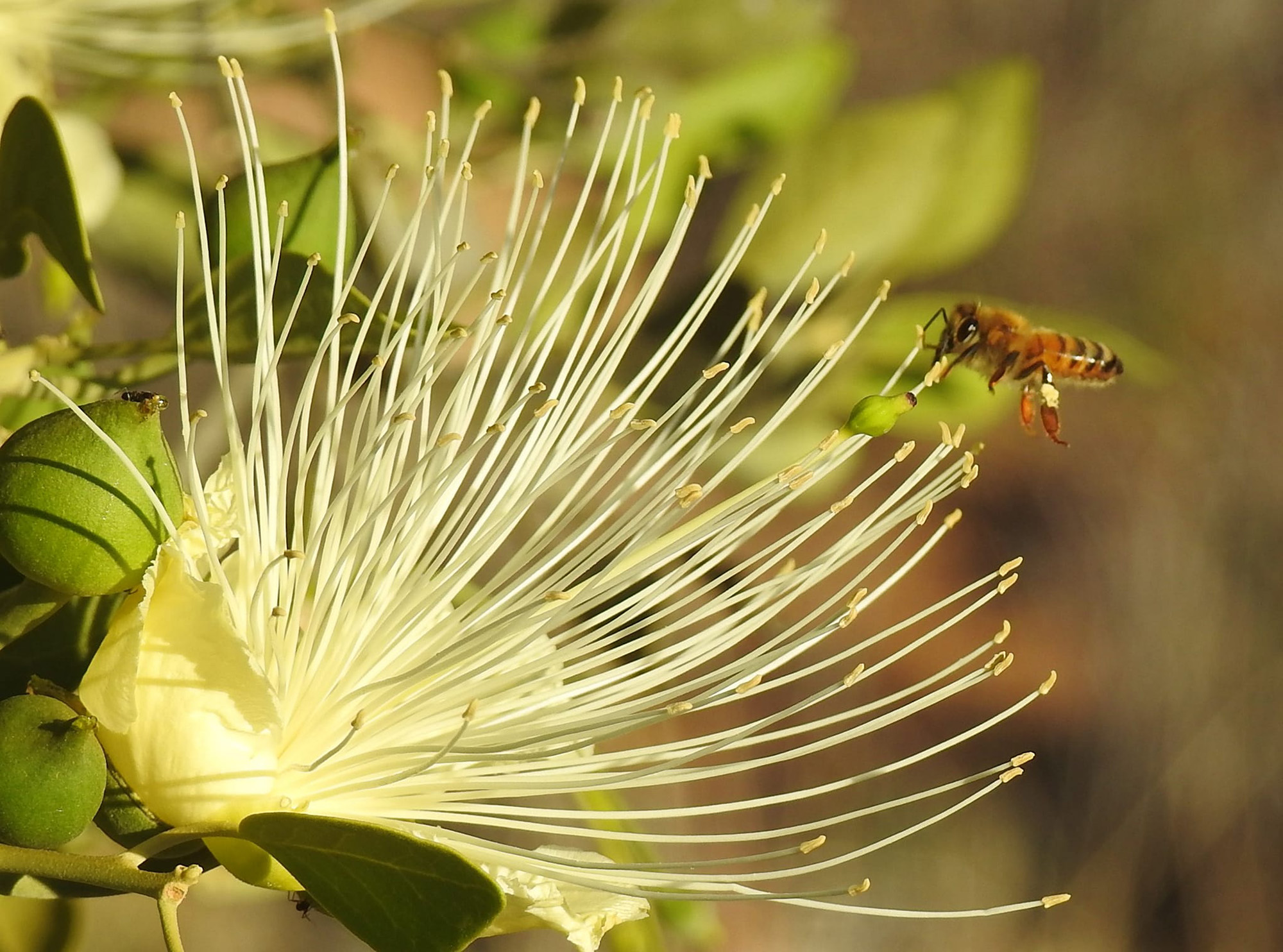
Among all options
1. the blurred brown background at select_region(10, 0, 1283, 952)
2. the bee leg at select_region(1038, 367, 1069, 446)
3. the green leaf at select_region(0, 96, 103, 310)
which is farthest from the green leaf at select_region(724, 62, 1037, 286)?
the blurred brown background at select_region(10, 0, 1283, 952)

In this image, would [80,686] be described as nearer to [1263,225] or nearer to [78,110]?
[78,110]

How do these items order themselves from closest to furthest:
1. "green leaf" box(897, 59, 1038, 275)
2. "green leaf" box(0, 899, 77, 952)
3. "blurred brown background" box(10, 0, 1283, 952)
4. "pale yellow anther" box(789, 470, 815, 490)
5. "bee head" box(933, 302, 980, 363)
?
"pale yellow anther" box(789, 470, 815, 490)
"green leaf" box(0, 899, 77, 952)
"bee head" box(933, 302, 980, 363)
"green leaf" box(897, 59, 1038, 275)
"blurred brown background" box(10, 0, 1283, 952)

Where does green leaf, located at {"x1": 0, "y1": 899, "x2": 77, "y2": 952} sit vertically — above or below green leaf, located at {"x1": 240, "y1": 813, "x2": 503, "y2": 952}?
below

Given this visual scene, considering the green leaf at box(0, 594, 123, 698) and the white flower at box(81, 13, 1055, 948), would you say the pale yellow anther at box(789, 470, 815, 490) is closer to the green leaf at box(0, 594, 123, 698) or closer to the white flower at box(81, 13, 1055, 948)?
the white flower at box(81, 13, 1055, 948)

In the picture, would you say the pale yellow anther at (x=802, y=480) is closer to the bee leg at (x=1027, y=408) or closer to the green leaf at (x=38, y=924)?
the bee leg at (x=1027, y=408)

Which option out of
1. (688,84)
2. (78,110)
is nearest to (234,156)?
(78,110)

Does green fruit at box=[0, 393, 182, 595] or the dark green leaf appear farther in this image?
the dark green leaf
